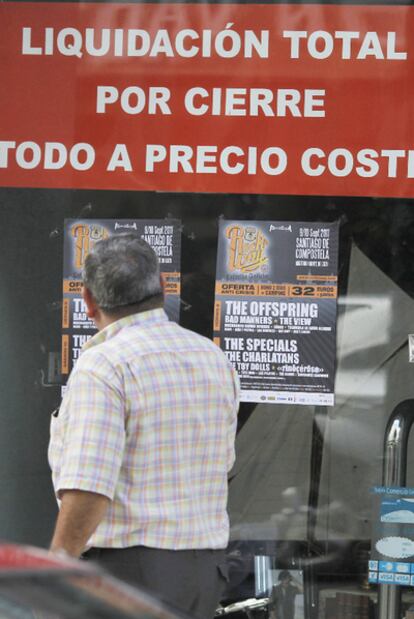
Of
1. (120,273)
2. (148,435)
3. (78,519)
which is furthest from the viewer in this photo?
(120,273)

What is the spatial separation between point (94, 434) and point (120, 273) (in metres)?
0.51

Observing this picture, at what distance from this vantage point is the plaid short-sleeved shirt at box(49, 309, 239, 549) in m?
3.75

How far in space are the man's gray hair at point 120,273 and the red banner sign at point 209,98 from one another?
62.5 inches

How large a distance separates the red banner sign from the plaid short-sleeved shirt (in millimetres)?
1652

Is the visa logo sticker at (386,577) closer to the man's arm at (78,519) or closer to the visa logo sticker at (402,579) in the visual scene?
the visa logo sticker at (402,579)

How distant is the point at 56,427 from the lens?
390 centimetres

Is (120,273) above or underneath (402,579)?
above

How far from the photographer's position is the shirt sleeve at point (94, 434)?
3.72m

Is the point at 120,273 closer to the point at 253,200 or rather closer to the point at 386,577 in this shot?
the point at 253,200

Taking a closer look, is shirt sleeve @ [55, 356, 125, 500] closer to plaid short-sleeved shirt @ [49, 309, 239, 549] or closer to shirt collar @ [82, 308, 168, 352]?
plaid short-sleeved shirt @ [49, 309, 239, 549]

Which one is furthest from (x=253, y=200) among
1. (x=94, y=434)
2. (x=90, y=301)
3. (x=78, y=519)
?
(x=78, y=519)

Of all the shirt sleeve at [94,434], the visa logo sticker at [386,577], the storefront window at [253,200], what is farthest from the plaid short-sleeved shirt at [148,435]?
the visa logo sticker at [386,577]

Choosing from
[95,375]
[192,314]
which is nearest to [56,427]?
[95,375]

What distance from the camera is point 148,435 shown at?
382 cm
